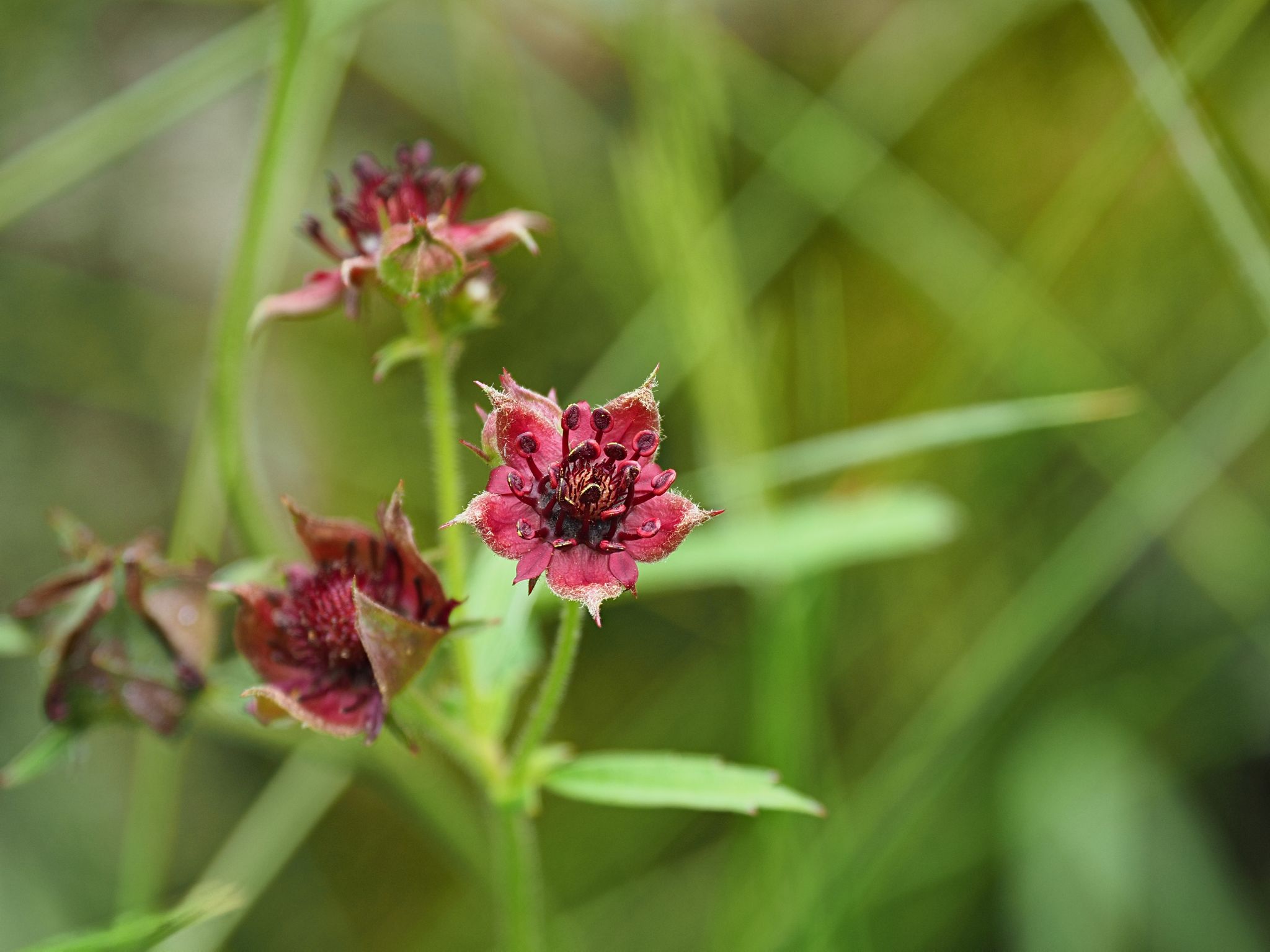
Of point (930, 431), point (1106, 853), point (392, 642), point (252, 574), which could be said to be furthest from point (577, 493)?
point (1106, 853)

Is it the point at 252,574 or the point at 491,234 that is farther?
the point at 252,574

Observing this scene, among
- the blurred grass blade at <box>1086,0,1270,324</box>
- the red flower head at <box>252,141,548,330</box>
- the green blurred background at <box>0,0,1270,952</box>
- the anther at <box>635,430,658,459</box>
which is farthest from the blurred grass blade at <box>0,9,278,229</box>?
the blurred grass blade at <box>1086,0,1270,324</box>

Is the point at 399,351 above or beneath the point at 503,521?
above

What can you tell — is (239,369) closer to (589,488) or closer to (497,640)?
(497,640)

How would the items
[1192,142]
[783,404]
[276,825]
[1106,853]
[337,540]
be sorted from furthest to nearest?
[783,404] < [1106,853] < [276,825] < [1192,142] < [337,540]

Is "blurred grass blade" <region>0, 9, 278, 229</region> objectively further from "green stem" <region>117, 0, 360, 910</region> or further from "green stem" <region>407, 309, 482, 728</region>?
"green stem" <region>407, 309, 482, 728</region>

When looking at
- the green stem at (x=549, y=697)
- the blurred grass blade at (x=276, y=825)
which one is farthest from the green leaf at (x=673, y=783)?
the blurred grass blade at (x=276, y=825)
